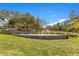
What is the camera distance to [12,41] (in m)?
3.04

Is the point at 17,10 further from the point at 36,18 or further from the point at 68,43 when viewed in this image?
the point at 68,43

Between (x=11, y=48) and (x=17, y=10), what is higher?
(x=17, y=10)

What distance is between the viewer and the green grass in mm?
3023

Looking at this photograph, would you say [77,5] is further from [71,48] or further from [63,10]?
[71,48]

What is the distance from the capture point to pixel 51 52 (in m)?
3.03

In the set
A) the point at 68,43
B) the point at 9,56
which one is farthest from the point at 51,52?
the point at 9,56

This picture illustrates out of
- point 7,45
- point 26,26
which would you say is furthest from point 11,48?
point 26,26

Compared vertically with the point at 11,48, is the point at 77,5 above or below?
above

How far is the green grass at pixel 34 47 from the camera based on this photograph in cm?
302

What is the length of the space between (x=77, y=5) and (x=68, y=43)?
0.33 meters

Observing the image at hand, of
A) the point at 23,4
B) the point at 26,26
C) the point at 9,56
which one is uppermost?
the point at 23,4

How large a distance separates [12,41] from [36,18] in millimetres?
282

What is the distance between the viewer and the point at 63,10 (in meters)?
3.06

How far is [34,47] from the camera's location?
3045 millimetres
